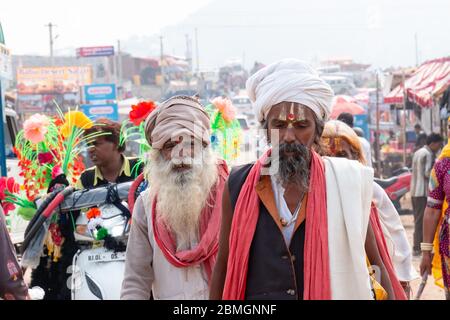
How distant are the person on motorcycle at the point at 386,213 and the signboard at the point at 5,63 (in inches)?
195

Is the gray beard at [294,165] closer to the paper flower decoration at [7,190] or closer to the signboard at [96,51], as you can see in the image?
the paper flower decoration at [7,190]

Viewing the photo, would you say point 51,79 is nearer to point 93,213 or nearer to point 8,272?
point 93,213

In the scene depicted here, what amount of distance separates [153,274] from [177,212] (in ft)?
1.00

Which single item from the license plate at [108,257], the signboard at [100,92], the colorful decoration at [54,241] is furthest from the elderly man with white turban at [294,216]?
the signboard at [100,92]

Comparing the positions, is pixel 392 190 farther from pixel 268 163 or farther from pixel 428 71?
pixel 268 163

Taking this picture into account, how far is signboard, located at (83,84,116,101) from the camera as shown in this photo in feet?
129

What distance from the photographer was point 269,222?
3.63 m

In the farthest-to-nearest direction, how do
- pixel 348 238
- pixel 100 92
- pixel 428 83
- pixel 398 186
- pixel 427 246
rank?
1. pixel 100 92
2. pixel 428 83
3. pixel 398 186
4. pixel 427 246
5. pixel 348 238

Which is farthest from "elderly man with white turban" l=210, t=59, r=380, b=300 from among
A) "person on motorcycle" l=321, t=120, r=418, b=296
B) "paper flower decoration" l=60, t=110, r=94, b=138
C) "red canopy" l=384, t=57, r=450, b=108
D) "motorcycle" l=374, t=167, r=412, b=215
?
"red canopy" l=384, t=57, r=450, b=108

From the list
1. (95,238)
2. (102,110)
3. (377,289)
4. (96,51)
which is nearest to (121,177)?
(95,238)

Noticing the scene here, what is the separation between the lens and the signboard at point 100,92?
39.3 m
